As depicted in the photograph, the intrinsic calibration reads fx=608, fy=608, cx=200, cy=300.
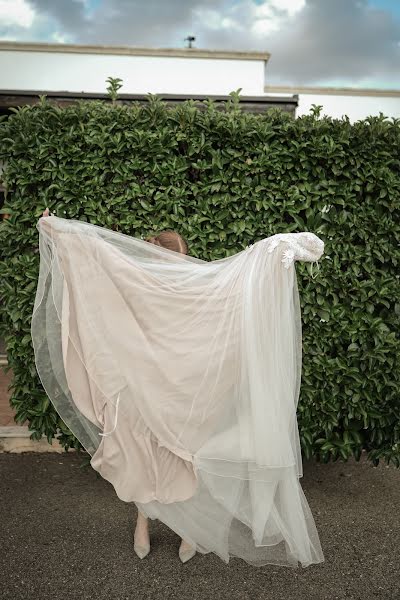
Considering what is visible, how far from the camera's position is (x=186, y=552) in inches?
138

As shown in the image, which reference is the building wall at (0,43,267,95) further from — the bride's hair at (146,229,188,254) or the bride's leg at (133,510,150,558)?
the bride's leg at (133,510,150,558)

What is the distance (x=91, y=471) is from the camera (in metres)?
5.02

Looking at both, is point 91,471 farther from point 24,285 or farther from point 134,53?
point 134,53

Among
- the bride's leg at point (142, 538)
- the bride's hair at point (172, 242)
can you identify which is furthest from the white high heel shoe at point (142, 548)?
the bride's hair at point (172, 242)

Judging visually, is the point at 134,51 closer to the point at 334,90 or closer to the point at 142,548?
the point at 334,90

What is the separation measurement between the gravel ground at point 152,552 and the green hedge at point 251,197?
0.59 m

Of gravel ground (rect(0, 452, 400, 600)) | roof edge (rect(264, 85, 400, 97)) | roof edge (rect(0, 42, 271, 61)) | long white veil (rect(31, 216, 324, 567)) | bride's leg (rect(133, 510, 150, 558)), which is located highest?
roof edge (rect(0, 42, 271, 61))

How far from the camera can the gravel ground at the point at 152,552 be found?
3.21 metres

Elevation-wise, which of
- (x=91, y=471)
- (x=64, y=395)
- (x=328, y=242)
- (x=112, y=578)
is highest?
(x=328, y=242)

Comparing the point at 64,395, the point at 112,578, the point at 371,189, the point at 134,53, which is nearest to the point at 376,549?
the point at 112,578

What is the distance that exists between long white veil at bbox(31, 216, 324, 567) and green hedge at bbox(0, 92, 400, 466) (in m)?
1.04

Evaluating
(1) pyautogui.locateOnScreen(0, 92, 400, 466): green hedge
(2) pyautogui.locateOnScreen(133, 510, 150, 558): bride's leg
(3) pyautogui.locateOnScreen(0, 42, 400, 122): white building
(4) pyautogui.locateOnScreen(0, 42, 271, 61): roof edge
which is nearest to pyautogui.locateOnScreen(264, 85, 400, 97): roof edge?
(3) pyautogui.locateOnScreen(0, 42, 400, 122): white building

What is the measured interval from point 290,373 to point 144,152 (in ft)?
6.68

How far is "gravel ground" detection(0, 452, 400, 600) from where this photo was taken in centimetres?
321
